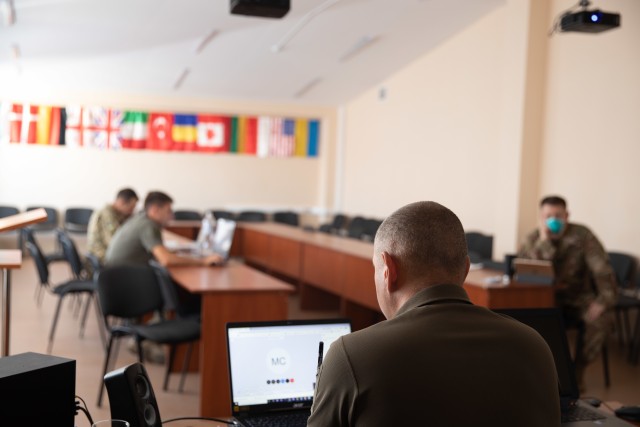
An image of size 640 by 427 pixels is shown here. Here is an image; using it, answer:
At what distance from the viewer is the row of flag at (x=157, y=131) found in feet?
36.3

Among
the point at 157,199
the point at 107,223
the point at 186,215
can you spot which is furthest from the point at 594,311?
the point at 186,215

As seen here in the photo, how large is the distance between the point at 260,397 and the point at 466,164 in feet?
23.4

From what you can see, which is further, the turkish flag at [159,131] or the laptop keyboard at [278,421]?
the turkish flag at [159,131]

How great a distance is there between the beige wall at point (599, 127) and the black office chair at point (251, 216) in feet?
19.2

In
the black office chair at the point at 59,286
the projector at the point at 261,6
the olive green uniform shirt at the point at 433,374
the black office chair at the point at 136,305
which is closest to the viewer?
the olive green uniform shirt at the point at 433,374

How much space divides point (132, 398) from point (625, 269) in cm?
552

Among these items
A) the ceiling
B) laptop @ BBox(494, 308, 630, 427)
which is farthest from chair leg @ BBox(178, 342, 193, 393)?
the ceiling

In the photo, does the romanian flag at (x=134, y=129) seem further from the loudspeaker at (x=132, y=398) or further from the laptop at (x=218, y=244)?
the loudspeaker at (x=132, y=398)

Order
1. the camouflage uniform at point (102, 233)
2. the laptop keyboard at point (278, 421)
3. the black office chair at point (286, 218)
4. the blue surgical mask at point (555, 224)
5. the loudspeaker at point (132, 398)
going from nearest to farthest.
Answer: the loudspeaker at point (132, 398) → the laptop keyboard at point (278, 421) → the blue surgical mask at point (555, 224) → the camouflage uniform at point (102, 233) → the black office chair at point (286, 218)

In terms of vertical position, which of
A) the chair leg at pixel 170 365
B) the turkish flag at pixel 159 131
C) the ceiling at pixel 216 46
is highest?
the ceiling at pixel 216 46

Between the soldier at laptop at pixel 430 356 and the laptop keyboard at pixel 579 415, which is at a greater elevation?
the soldier at laptop at pixel 430 356

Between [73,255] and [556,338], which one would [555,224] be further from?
[73,255]

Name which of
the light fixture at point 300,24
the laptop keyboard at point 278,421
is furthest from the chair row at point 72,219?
the laptop keyboard at point 278,421

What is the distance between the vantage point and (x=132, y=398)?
181 cm
